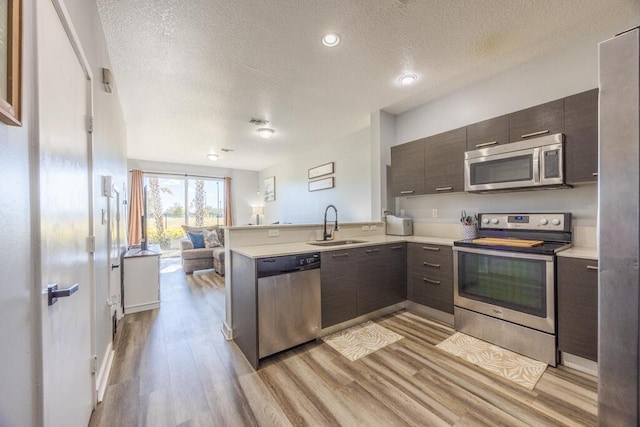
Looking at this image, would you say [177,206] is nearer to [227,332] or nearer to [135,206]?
[135,206]

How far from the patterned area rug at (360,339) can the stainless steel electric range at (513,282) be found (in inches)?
28.7

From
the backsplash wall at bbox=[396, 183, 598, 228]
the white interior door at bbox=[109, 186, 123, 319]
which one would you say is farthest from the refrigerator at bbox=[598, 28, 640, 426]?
the white interior door at bbox=[109, 186, 123, 319]

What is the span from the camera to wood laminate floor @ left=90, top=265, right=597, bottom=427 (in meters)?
1.47

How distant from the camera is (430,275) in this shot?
9.04ft

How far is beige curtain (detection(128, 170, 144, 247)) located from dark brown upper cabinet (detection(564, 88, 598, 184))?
7763mm

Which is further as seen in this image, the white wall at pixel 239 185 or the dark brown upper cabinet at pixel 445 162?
the white wall at pixel 239 185

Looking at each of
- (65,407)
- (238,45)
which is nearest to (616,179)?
(65,407)

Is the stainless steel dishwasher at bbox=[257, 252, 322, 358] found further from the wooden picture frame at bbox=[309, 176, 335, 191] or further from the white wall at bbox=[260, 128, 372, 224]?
the wooden picture frame at bbox=[309, 176, 335, 191]

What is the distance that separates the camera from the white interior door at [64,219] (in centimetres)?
92

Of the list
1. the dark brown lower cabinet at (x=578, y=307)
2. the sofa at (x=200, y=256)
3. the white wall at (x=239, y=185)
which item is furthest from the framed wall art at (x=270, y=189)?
the dark brown lower cabinet at (x=578, y=307)

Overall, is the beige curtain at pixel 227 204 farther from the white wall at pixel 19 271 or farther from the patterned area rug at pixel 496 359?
the white wall at pixel 19 271

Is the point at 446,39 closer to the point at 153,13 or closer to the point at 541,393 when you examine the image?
the point at 153,13

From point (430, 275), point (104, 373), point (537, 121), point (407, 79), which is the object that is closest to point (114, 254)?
point (104, 373)

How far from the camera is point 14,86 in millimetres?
697
